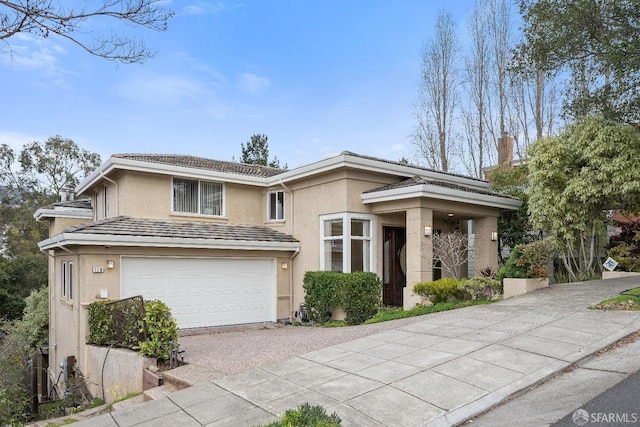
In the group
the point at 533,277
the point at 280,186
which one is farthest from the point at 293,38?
the point at 533,277

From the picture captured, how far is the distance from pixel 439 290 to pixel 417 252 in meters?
1.26

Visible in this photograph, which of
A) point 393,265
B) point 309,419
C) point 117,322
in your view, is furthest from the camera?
point 393,265

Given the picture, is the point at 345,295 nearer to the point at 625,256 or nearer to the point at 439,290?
the point at 439,290

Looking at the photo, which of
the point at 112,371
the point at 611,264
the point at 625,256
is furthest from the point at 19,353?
the point at 625,256

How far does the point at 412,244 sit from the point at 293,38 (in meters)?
9.75

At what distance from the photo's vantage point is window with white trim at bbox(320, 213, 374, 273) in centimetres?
1299

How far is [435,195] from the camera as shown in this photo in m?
12.2

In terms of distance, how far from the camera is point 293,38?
55.6 feet

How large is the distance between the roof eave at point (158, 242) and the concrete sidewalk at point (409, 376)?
5.88 m

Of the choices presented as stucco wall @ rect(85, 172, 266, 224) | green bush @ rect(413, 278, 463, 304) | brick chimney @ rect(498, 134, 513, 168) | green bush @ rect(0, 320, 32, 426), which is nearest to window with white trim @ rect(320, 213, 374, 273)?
green bush @ rect(413, 278, 463, 304)

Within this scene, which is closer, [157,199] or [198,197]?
[157,199]

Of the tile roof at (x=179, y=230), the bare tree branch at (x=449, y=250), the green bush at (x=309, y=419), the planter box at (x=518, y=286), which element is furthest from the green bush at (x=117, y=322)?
the planter box at (x=518, y=286)

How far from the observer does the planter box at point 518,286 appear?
11.5 meters

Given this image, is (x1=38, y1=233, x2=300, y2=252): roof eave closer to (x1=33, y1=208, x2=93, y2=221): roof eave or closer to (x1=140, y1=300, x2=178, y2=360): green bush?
(x1=140, y1=300, x2=178, y2=360): green bush
